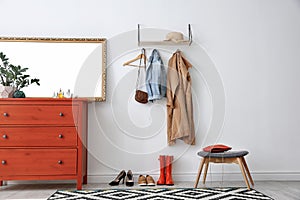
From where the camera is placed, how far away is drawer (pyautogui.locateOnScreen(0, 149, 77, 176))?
3.14 meters

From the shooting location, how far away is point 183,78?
3773 mm

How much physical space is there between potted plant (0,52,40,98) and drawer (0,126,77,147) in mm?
311

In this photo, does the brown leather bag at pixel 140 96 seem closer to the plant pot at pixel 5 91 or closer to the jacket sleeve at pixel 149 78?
the jacket sleeve at pixel 149 78

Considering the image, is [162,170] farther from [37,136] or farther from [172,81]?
[37,136]

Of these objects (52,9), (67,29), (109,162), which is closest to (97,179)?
(109,162)

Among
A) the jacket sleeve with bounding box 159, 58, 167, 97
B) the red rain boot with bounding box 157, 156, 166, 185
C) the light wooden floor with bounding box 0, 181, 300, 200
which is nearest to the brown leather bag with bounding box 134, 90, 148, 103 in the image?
the jacket sleeve with bounding box 159, 58, 167, 97

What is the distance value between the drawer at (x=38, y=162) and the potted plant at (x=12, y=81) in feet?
1.60

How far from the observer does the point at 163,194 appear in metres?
2.94

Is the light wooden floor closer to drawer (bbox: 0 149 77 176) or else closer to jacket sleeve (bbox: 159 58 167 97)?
drawer (bbox: 0 149 77 176)

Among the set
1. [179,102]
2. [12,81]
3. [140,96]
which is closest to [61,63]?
[12,81]

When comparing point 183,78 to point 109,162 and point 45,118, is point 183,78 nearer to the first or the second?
point 109,162

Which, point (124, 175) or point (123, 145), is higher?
point (123, 145)

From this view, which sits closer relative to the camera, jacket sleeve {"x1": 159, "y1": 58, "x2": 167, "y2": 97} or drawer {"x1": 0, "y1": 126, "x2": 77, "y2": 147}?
drawer {"x1": 0, "y1": 126, "x2": 77, "y2": 147}

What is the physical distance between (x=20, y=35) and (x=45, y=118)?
106cm
